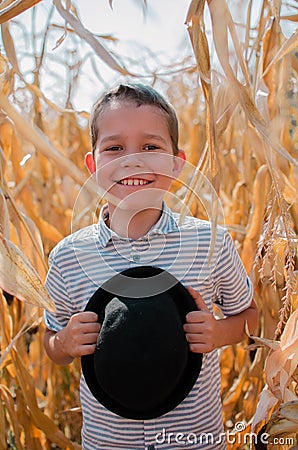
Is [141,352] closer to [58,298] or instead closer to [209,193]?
[58,298]

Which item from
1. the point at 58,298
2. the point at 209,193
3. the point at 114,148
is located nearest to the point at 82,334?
the point at 58,298

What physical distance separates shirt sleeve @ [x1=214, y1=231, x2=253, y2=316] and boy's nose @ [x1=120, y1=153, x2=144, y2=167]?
0.15 meters

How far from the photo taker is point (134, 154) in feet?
2.39

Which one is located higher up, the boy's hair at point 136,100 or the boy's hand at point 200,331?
the boy's hair at point 136,100

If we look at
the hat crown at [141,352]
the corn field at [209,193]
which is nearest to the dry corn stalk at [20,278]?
the corn field at [209,193]

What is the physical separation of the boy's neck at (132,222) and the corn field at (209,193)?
0.14 ft

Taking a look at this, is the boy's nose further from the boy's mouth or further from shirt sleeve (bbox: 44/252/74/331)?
shirt sleeve (bbox: 44/252/74/331)

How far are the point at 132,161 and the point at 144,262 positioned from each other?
132mm

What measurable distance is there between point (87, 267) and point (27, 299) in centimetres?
28

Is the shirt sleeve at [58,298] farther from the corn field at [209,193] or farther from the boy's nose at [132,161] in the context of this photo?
the boy's nose at [132,161]

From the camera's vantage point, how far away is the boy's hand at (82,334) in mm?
694

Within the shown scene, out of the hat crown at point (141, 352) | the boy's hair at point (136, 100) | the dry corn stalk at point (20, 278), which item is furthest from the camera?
the boy's hair at point (136, 100)

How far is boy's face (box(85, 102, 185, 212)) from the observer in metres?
0.73

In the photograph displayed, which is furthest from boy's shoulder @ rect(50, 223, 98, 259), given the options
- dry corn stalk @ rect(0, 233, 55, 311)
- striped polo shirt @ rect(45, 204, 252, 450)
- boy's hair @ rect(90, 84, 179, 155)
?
dry corn stalk @ rect(0, 233, 55, 311)
